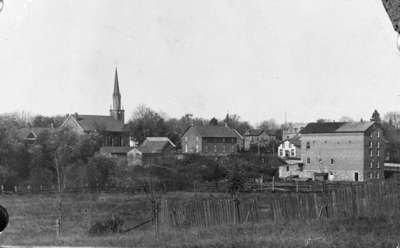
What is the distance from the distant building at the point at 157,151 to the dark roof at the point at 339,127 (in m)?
20.1

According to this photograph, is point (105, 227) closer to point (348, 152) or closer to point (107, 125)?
point (348, 152)

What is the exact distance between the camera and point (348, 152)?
2832 inches

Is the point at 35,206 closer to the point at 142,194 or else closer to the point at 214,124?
the point at 142,194

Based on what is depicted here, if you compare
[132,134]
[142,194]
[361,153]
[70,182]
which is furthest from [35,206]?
[132,134]

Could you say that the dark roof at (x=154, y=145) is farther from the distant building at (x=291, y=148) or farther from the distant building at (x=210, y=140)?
the distant building at (x=291, y=148)

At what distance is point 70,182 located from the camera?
55.1 meters

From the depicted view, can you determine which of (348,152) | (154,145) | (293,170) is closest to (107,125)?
(154,145)

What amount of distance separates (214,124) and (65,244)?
8133cm

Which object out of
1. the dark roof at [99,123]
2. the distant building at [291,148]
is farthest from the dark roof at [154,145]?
the distant building at [291,148]

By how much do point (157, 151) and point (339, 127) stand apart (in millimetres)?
25579

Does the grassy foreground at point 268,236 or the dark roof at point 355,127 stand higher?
the dark roof at point 355,127

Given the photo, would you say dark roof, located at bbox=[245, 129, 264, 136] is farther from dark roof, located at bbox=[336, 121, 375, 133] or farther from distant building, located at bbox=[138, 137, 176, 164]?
dark roof, located at bbox=[336, 121, 375, 133]

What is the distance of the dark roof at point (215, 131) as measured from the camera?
89.7m

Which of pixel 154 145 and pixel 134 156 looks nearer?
pixel 134 156
